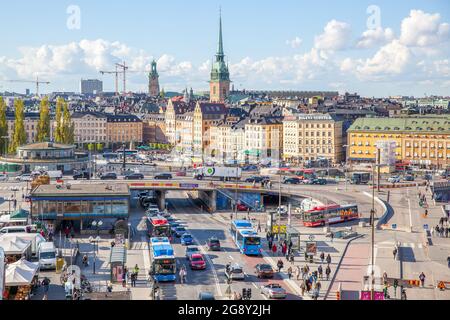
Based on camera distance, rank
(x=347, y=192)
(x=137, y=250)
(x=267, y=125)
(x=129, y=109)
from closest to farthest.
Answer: (x=137, y=250) < (x=347, y=192) < (x=267, y=125) < (x=129, y=109)

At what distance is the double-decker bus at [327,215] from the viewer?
44875 millimetres

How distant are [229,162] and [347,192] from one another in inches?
1160

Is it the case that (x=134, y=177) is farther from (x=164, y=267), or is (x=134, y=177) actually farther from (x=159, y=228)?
(x=164, y=267)

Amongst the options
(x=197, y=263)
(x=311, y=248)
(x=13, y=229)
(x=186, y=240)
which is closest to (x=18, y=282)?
(x=197, y=263)

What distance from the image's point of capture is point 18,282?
25.6m

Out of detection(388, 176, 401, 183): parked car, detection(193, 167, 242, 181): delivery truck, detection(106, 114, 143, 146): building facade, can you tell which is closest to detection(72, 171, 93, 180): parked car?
detection(193, 167, 242, 181): delivery truck

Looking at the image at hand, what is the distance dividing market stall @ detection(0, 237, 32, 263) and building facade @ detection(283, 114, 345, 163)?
6416 cm

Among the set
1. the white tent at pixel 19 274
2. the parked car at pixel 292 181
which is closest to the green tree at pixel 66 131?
the parked car at pixel 292 181

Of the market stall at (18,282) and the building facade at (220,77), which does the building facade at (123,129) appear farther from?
the market stall at (18,282)

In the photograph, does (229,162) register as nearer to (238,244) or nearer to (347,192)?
(347,192)

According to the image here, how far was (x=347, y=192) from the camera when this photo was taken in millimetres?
59312

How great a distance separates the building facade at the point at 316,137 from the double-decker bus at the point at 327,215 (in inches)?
1834
